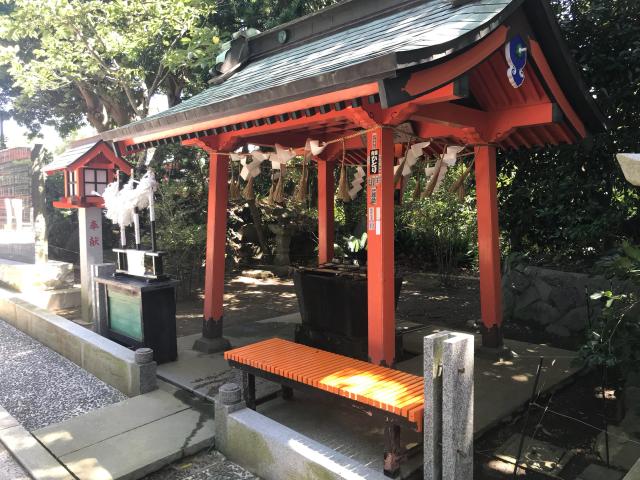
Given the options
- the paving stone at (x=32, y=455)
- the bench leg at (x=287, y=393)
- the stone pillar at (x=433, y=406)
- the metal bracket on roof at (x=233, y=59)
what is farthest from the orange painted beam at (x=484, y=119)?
the paving stone at (x=32, y=455)

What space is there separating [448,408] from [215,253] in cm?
398

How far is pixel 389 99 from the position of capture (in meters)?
3.07

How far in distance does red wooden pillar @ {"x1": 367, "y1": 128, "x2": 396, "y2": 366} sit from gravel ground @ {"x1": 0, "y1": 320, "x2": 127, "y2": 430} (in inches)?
107

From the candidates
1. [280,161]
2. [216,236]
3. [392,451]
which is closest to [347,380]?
[392,451]

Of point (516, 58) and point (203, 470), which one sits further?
point (516, 58)

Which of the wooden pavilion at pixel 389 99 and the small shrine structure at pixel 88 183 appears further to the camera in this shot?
the small shrine structure at pixel 88 183

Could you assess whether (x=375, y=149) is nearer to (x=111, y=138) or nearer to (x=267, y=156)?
(x=267, y=156)

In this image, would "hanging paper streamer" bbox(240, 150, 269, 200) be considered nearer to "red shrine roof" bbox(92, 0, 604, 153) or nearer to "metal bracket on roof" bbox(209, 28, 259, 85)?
"red shrine roof" bbox(92, 0, 604, 153)

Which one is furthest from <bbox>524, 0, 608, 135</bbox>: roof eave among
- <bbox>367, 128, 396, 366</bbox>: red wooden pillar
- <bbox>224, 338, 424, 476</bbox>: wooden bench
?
<bbox>224, 338, 424, 476</bbox>: wooden bench

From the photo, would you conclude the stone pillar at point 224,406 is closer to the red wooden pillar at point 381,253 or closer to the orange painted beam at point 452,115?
the red wooden pillar at point 381,253

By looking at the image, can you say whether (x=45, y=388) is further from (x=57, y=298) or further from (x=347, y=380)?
(x=57, y=298)

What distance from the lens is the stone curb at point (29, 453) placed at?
3279 millimetres

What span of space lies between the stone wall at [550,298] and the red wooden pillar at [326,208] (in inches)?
120

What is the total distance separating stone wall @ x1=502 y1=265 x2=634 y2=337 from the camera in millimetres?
6566
